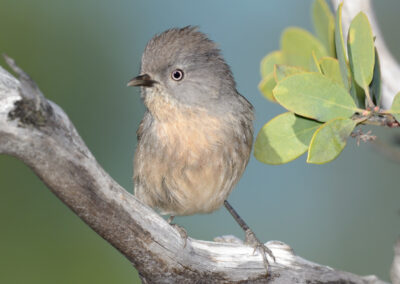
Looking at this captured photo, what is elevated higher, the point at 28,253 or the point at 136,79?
the point at 136,79

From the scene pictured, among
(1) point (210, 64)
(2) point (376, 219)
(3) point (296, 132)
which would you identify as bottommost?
(2) point (376, 219)

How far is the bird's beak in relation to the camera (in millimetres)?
3436

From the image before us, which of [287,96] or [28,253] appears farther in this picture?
[28,253]

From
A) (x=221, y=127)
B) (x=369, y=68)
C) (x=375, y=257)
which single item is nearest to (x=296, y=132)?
(x=369, y=68)

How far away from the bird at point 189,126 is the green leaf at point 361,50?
3.58ft

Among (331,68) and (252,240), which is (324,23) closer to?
(331,68)

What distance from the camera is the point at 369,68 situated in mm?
2770

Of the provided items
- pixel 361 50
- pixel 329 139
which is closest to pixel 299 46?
pixel 361 50

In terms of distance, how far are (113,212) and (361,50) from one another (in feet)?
4.58

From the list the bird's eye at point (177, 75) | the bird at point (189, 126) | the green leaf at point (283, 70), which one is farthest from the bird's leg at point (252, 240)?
the bird's eye at point (177, 75)

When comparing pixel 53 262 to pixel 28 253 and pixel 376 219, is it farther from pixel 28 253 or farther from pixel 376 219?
pixel 376 219

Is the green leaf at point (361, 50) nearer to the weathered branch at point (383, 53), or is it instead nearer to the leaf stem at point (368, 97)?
the leaf stem at point (368, 97)

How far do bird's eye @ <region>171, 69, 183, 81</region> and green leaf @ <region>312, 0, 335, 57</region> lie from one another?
0.88 meters

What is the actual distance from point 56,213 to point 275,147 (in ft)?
11.3
